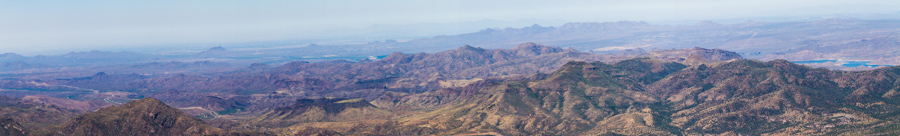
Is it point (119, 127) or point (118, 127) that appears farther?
point (119, 127)

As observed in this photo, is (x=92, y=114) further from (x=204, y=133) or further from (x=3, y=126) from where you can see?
(x=204, y=133)

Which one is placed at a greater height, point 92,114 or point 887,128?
point 92,114

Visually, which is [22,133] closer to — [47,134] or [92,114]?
[47,134]

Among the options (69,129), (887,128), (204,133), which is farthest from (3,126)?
(887,128)

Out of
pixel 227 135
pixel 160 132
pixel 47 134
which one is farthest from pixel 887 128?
pixel 47 134

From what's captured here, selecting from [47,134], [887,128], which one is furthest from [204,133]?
[887,128]

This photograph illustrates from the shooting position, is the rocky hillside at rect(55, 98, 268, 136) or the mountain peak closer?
the rocky hillside at rect(55, 98, 268, 136)

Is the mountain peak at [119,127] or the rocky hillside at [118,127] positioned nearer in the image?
the rocky hillside at [118,127]

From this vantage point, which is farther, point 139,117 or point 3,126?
point 139,117

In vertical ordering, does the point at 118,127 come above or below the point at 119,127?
above
